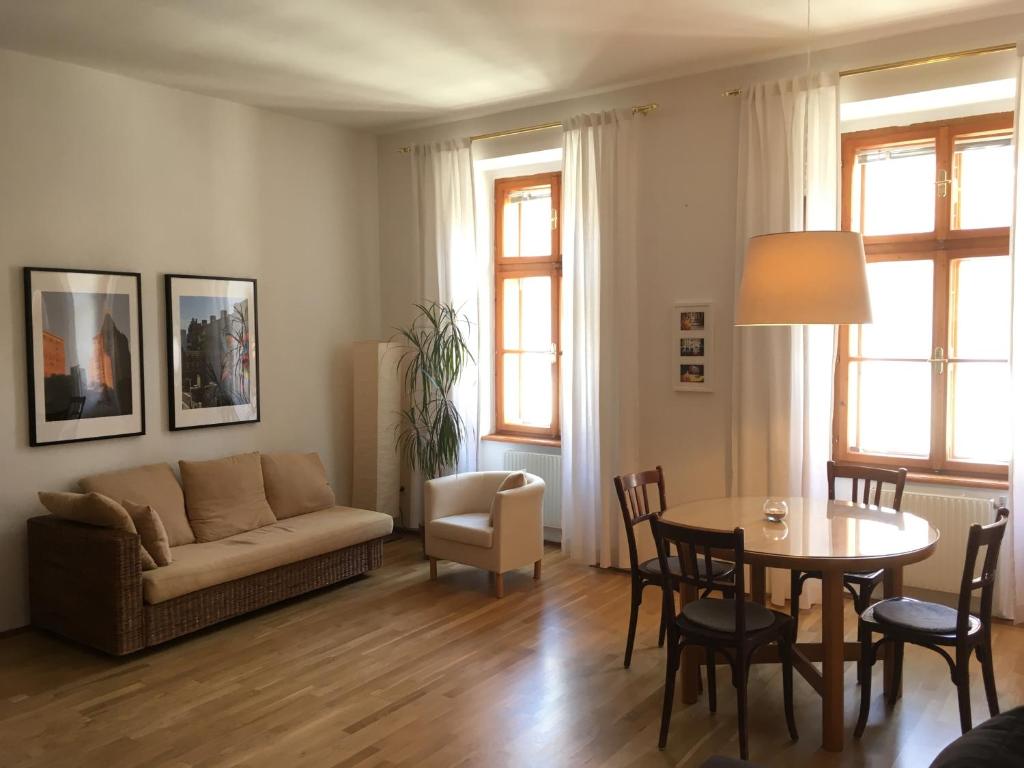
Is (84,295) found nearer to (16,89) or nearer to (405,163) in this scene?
(16,89)

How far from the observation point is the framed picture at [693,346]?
5.34 metres

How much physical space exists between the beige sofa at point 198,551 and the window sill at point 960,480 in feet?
11.0

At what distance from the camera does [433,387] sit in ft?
21.2

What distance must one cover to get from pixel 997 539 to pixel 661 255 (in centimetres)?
288

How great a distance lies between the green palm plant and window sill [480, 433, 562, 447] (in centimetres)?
34

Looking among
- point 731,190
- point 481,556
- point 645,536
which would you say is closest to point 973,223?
point 731,190

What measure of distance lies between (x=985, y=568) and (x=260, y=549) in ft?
12.1

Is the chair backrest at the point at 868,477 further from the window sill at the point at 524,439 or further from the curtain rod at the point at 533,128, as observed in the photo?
the curtain rod at the point at 533,128

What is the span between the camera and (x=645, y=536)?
5.59 m

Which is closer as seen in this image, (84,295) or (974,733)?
(974,733)

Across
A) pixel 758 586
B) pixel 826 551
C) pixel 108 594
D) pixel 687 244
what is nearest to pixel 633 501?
pixel 758 586

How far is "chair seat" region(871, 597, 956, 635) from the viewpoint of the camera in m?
3.23

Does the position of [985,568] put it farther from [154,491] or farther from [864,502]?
[154,491]

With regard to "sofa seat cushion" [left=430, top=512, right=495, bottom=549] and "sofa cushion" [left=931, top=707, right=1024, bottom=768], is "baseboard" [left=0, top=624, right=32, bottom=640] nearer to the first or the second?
"sofa seat cushion" [left=430, top=512, right=495, bottom=549]
